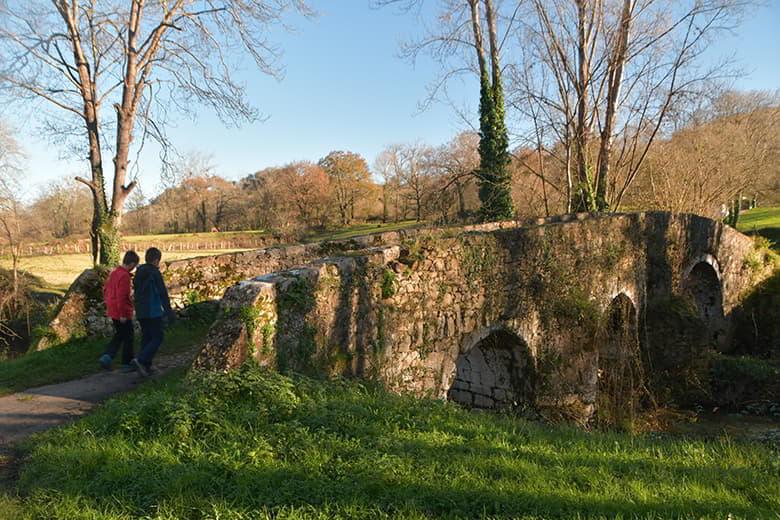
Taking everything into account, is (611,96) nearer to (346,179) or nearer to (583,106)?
(583,106)

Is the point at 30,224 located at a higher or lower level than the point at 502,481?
higher

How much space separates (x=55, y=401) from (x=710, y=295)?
17866mm

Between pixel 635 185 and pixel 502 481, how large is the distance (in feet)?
78.3

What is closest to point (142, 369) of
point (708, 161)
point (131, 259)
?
point (131, 259)

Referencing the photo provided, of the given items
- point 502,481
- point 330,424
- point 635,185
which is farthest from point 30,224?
point 635,185

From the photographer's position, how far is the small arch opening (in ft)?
50.7

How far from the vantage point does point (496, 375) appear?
927 centimetres

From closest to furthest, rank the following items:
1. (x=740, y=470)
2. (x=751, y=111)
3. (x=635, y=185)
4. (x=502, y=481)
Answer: (x=502, y=481)
(x=740, y=470)
(x=635, y=185)
(x=751, y=111)

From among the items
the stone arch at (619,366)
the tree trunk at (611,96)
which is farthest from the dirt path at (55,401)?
the tree trunk at (611,96)

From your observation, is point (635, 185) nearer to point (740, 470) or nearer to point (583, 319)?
point (583, 319)

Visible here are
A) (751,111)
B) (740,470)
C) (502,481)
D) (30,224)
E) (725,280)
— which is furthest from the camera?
(751,111)

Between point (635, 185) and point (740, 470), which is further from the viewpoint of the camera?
point (635, 185)

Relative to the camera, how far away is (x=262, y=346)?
4844 millimetres

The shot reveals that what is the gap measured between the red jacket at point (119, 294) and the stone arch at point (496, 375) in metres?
5.58
